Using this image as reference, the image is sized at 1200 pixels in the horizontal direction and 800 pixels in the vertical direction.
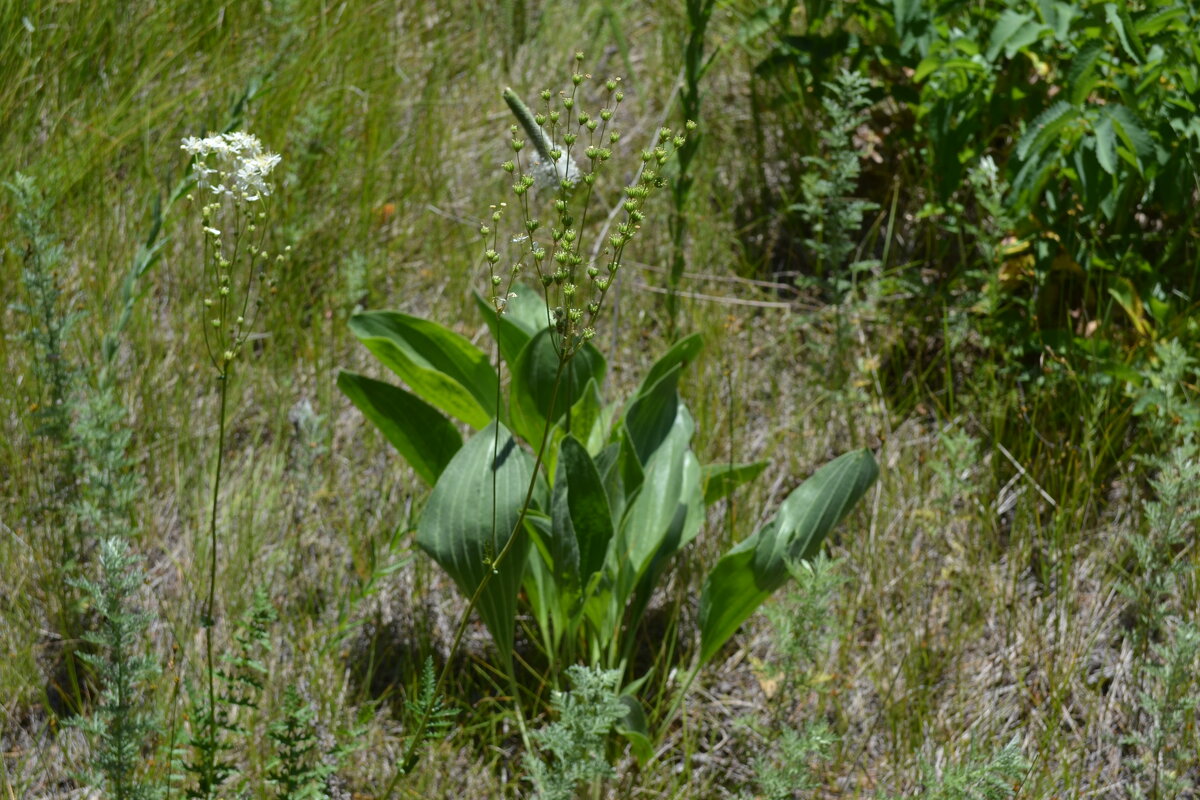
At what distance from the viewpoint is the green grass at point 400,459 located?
213 centimetres

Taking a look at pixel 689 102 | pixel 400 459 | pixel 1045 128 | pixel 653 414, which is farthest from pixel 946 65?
pixel 400 459

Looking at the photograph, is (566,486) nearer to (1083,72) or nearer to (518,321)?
(518,321)

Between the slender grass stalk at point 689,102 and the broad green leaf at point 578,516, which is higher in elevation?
the slender grass stalk at point 689,102

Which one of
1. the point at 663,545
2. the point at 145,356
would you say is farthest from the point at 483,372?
the point at 145,356

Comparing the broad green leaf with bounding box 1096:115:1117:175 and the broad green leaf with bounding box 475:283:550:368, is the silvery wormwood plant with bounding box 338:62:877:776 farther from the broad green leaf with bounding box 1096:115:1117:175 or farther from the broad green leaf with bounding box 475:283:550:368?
the broad green leaf with bounding box 1096:115:1117:175

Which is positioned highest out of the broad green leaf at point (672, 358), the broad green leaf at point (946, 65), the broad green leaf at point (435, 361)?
the broad green leaf at point (946, 65)

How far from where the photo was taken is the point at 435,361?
2299 mm

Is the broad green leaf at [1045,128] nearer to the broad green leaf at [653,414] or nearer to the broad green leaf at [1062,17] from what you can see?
the broad green leaf at [1062,17]

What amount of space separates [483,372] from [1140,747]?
4.69 feet

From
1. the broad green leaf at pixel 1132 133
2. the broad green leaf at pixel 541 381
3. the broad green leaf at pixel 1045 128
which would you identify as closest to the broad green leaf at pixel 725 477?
the broad green leaf at pixel 541 381

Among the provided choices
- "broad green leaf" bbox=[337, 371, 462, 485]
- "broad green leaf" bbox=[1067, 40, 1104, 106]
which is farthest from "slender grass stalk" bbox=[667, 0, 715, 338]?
"broad green leaf" bbox=[1067, 40, 1104, 106]

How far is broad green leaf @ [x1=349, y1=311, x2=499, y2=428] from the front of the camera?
2.21 metres

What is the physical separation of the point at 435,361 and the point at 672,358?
47 centimetres

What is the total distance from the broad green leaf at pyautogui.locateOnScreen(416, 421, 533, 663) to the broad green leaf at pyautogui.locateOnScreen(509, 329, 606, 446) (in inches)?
7.0
